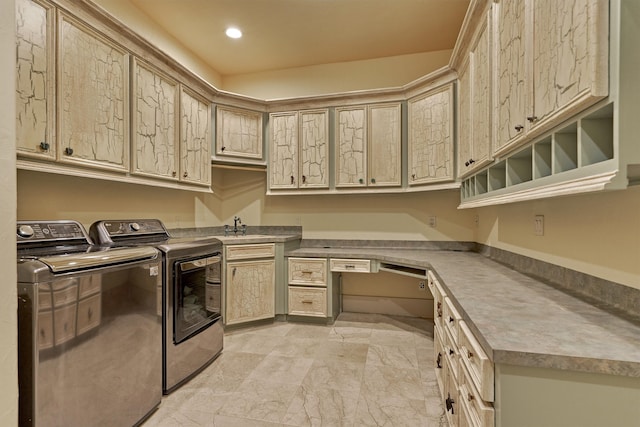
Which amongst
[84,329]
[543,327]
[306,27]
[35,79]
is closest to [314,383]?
[84,329]

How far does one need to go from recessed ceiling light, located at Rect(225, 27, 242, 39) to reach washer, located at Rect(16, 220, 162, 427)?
2277 millimetres

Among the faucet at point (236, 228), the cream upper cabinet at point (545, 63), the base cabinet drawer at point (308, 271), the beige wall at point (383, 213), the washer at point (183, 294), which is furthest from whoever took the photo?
the faucet at point (236, 228)

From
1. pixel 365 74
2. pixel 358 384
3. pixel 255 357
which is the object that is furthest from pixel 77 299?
pixel 365 74

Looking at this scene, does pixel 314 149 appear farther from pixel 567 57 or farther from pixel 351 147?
pixel 567 57

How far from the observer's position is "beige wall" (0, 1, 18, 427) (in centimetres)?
73

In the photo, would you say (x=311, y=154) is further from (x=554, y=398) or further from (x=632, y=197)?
(x=554, y=398)

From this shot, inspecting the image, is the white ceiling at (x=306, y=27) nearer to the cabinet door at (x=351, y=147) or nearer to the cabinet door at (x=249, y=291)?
the cabinet door at (x=351, y=147)

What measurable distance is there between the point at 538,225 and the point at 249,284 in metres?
2.52

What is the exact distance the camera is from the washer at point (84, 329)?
1270mm

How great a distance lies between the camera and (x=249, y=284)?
10.5 feet

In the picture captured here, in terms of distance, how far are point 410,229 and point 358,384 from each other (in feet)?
6.06

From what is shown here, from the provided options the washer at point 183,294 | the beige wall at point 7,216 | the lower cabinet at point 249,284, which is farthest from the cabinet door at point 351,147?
the beige wall at point 7,216

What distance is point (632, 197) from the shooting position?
1.10 metres

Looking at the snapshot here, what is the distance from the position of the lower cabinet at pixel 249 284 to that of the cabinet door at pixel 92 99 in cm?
134
